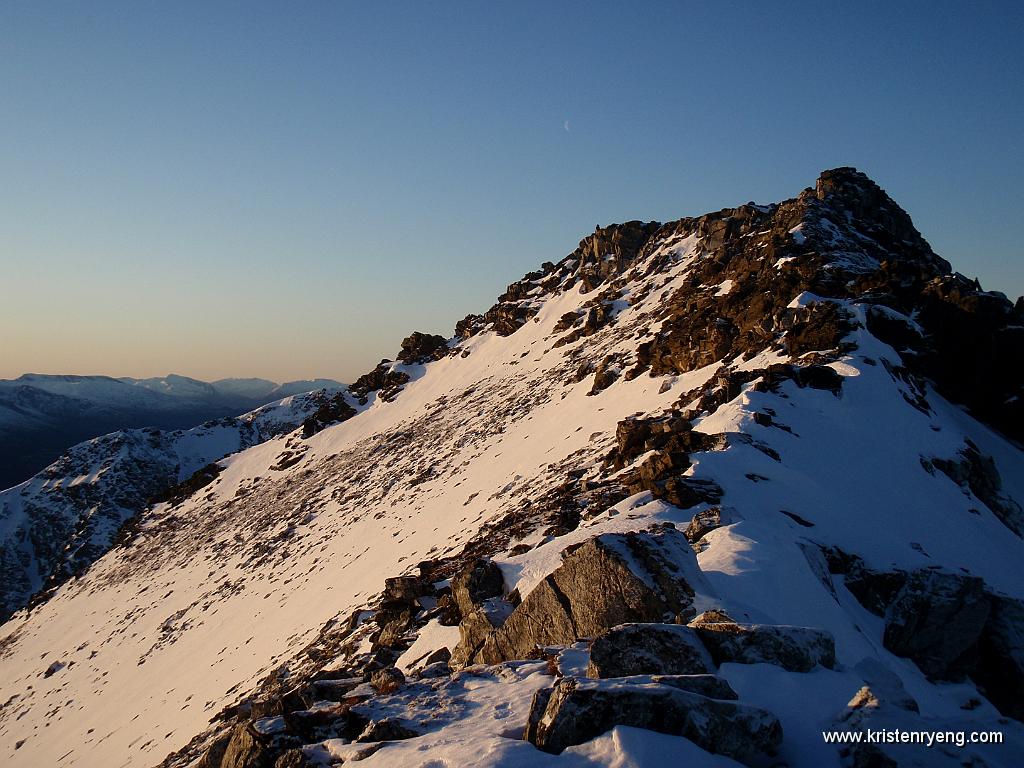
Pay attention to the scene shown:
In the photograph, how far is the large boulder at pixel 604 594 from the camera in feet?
31.0

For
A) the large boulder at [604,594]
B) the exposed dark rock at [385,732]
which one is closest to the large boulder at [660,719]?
the exposed dark rock at [385,732]

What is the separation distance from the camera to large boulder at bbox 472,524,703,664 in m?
9.45

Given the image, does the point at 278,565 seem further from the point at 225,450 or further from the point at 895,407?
the point at 225,450

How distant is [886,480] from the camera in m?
18.4

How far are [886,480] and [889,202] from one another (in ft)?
182

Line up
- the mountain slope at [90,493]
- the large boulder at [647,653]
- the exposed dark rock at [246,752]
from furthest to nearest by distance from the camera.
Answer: the mountain slope at [90,493] → the large boulder at [647,653] → the exposed dark rock at [246,752]

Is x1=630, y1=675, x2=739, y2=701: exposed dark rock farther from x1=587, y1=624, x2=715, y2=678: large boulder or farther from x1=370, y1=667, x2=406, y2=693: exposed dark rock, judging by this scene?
x1=370, y1=667, x2=406, y2=693: exposed dark rock

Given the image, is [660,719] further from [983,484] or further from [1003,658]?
[983,484]

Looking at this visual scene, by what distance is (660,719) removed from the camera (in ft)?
19.1

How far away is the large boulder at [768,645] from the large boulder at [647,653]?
267 millimetres

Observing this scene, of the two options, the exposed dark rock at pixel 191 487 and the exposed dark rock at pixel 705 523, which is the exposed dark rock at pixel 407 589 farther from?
the exposed dark rock at pixel 191 487

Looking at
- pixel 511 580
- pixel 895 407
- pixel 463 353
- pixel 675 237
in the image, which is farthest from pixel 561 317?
pixel 511 580

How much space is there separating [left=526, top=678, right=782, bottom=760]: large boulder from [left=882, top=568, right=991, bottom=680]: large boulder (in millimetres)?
7216

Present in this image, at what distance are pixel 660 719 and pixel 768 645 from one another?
2655mm
